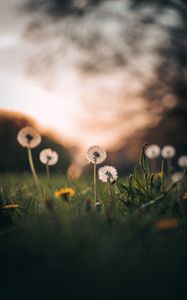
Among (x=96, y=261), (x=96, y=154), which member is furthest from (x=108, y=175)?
(x=96, y=261)

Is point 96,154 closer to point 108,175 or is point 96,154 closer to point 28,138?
point 108,175

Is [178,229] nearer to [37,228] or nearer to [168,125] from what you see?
[37,228]

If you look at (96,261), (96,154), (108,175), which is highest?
(96,154)

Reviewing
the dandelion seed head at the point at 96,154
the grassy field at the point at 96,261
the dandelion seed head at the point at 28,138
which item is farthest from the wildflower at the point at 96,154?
the grassy field at the point at 96,261

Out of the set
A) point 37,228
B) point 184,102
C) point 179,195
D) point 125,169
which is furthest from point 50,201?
point 125,169

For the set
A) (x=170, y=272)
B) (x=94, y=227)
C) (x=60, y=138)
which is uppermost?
(x=60, y=138)

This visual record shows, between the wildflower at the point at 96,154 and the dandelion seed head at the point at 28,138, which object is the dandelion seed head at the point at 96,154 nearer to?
the wildflower at the point at 96,154

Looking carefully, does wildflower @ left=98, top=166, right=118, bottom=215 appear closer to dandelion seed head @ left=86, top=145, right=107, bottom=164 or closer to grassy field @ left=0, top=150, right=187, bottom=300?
dandelion seed head @ left=86, top=145, right=107, bottom=164
